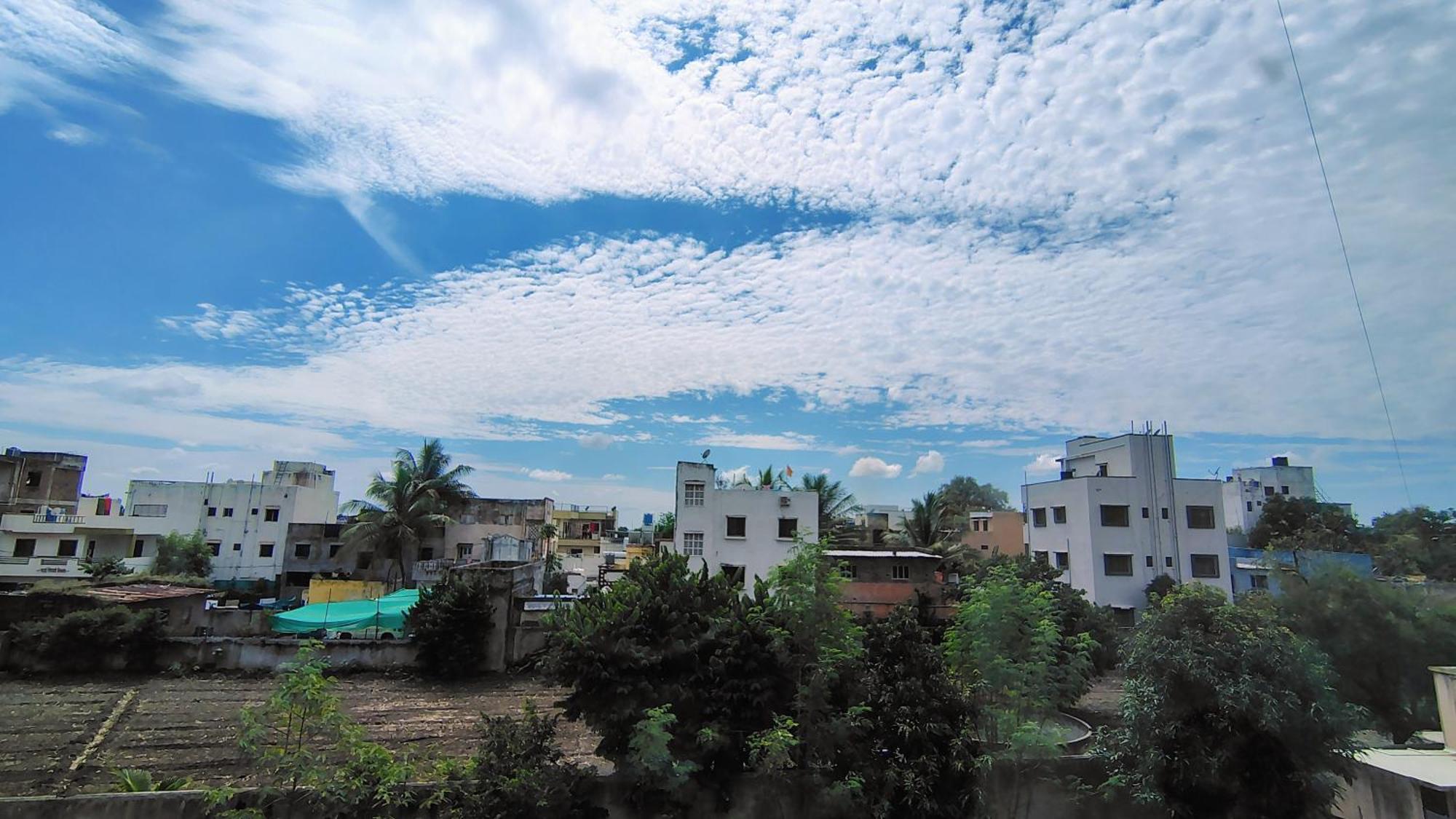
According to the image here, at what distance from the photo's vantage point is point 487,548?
31219 millimetres

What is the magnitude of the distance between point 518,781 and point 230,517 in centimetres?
3403

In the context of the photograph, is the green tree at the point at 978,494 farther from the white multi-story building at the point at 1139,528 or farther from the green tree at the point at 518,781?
the green tree at the point at 518,781

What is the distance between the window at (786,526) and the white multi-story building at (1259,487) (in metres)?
38.7

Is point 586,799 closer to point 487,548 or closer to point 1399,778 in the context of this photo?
point 1399,778

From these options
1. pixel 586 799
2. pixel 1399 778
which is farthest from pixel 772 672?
pixel 1399 778

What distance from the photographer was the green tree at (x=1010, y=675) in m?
9.52

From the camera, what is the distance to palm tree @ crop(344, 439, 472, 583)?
32.5 metres

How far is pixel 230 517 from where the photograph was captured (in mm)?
34531

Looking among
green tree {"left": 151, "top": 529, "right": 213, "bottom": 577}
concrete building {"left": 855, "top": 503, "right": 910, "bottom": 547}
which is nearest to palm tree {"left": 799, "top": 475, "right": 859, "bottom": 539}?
concrete building {"left": 855, "top": 503, "right": 910, "bottom": 547}

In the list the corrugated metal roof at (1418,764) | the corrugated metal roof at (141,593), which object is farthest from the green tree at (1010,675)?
the corrugated metal roof at (141,593)

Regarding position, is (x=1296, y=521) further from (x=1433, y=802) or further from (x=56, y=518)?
(x=56, y=518)

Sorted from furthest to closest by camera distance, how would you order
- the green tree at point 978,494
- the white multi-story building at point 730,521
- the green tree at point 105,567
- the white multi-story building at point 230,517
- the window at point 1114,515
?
1. the green tree at point 978,494
2. the white multi-story building at point 230,517
3. the window at point 1114,515
4. the green tree at point 105,567
5. the white multi-story building at point 730,521

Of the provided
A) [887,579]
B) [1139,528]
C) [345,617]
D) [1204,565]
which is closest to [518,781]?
[345,617]

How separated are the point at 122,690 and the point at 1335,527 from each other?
52.8 meters
